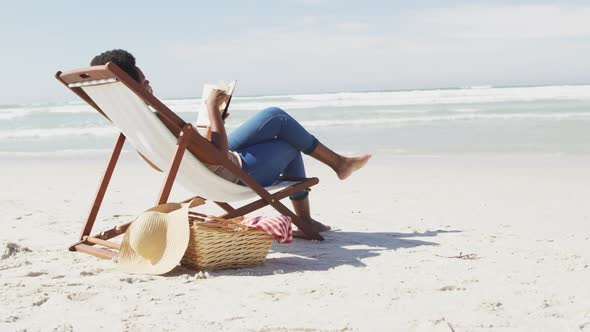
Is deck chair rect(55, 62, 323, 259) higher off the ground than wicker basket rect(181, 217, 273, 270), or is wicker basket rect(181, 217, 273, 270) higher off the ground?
deck chair rect(55, 62, 323, 259)

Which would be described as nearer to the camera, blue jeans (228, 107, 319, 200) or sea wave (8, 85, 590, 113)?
blue jeans (228, 107, 319, 200)

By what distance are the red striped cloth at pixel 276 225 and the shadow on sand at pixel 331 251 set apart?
90 millimetres

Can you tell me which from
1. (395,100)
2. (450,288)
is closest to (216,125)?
(450,288)

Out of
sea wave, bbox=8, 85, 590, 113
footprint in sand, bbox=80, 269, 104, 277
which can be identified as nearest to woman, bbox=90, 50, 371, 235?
footprint in sand, bbox=80, 269, 104, 277

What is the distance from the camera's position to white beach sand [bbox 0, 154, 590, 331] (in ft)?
9.16

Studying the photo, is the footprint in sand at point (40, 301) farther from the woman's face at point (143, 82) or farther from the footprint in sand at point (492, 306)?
the footprint in sand at point (492, 306)

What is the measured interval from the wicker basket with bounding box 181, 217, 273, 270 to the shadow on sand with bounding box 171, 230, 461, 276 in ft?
0.14

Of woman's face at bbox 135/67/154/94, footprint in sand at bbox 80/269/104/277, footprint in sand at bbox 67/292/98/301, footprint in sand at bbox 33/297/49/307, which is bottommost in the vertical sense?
footprint in sand at bbox 80/269/104/277

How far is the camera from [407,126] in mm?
14227

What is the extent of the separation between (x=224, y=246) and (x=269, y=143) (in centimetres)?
90

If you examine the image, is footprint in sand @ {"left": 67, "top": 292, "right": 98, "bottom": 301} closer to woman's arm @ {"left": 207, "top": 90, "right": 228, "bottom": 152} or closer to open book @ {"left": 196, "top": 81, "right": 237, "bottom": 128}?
woman's arm @ {"left": 207, "top": 90, "right": 228, "bottom": 152}

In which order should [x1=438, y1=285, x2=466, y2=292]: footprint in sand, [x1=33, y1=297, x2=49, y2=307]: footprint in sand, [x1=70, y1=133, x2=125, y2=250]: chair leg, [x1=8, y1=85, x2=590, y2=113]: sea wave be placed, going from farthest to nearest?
[x1=8, y1=85, x2=590, y2=113]: sea wave
[x1=70, y1=133, x2=125, y2=250]: chair leg
[x1=438, y1=285, x2=466, y2=292]: footprint in sand
[x1=33, y1=297, x2=49, y2=307]: footprint in sand

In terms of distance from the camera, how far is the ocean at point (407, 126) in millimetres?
10281

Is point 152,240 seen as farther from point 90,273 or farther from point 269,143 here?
point 269,143
